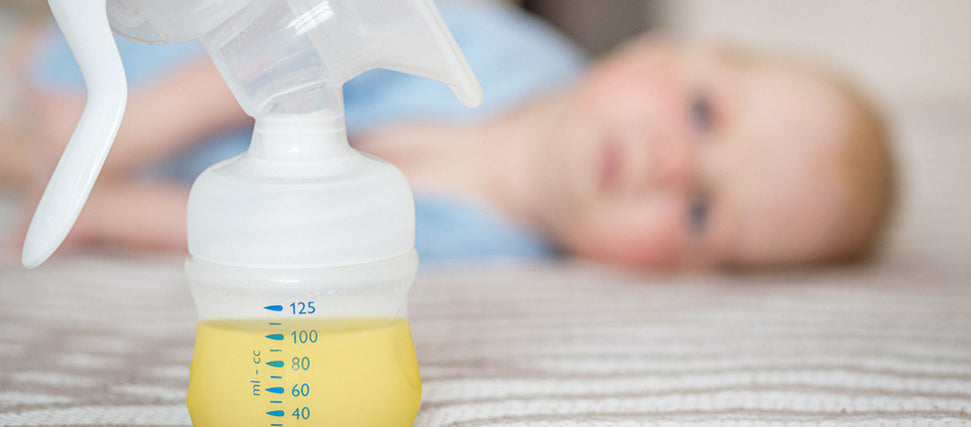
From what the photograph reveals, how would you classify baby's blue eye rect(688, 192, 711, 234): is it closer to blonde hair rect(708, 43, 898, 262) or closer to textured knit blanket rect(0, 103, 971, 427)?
textured knit blanket rect(0, 103, 971, 427)

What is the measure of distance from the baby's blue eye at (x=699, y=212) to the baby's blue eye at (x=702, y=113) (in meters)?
0.10

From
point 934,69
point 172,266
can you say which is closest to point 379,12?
point 172,266

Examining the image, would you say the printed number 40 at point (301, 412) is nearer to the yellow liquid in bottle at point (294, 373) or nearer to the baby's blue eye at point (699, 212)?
the yellow liquid in bottle at point (294, 373)

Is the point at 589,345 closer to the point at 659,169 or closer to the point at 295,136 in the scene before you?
Answer: the point at 295,136

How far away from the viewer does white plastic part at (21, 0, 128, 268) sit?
402 mm

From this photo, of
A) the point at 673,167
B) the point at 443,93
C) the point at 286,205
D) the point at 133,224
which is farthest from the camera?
the point at 443,93

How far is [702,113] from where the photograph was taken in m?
1.21

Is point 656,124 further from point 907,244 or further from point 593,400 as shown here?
point 593,400

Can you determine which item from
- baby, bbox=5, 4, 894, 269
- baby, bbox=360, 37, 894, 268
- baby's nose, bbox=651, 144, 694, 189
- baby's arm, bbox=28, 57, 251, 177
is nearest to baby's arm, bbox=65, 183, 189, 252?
baby, bbox=5, 4, 894, 269

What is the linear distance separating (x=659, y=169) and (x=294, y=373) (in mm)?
799

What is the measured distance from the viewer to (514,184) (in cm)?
137

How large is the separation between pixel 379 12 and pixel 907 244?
1208 mm

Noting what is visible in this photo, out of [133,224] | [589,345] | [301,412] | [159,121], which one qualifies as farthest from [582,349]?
[159,121]

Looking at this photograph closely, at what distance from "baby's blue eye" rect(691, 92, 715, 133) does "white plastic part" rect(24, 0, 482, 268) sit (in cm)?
80
